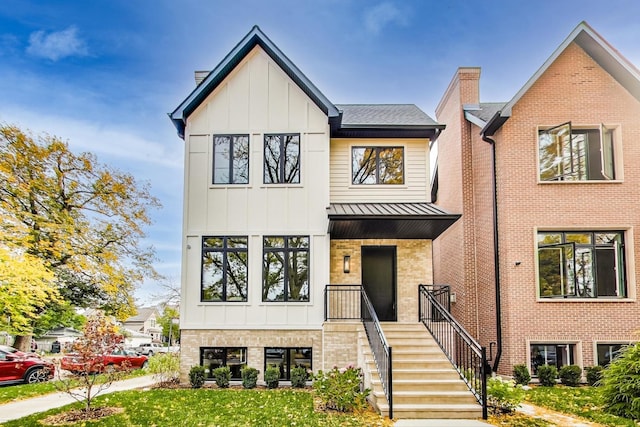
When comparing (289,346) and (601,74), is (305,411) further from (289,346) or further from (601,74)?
(601,74)

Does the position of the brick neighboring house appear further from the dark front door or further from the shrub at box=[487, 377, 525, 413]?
the shrub at box=[487, 377, 525, 413]

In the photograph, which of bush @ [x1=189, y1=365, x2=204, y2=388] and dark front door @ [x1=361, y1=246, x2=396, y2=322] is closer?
bush @ [x1=189, y1=365, x2=204, y2=388]

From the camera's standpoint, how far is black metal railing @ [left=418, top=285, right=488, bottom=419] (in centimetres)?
898

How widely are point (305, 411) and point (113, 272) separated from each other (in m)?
15.5

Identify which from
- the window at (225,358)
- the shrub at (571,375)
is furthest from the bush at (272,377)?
the shrub at (571,375)

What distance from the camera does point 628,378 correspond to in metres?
8.64

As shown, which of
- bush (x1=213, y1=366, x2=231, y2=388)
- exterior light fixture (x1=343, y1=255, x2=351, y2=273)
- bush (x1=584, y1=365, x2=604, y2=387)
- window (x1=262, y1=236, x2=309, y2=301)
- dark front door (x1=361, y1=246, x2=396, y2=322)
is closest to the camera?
bush (x1=584, y1=365, x2=604, y2=387)

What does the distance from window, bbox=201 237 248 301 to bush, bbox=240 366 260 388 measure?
1885mm

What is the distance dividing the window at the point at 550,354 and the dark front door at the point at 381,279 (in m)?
3.88

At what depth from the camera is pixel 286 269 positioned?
44.3 feet

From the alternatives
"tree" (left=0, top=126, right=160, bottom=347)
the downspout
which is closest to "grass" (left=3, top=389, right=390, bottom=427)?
the downspout

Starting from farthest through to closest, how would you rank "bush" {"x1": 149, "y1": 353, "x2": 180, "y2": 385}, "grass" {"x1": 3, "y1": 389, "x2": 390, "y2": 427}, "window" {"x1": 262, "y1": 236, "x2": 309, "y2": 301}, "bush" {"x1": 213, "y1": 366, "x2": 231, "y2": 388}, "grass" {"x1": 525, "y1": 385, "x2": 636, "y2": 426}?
"window" {"x1": 262, "y1": 236, "x2": 309, "y2": 301} → "bush" {"x1": 149, "y1": 353, "x2": 180, "y2": 385} → "bush" {"x1": 213, "y1": 366, "x2": 231, "y2": 388} → "grass" {"x1": 525, "y1": 385, "x2": 636, "y2": 426} → "grass" {"x1": 3, "y1": 389, "x2": 390, "y2": 427}

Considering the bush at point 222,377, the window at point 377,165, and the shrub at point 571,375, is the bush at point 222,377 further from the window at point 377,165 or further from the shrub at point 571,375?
the shrub at point 571,375

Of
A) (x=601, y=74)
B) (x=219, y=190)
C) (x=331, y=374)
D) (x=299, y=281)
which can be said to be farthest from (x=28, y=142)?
(x=601, y=74)
